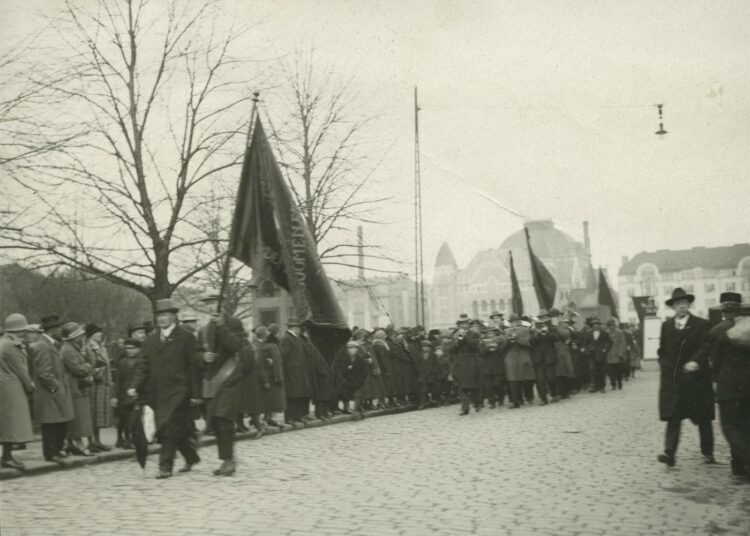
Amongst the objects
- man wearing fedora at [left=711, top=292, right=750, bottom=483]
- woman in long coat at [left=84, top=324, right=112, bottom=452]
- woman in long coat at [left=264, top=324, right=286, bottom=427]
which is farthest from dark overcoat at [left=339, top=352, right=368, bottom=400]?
man wearing fedora at [left=711, top=292, right=750, bottom=483]

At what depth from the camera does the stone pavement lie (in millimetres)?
6602

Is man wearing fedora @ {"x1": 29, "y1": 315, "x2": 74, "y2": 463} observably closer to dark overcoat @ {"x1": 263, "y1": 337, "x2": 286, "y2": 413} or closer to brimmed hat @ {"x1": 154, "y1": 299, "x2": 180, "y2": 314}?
brimmed hat @ {"x1": 154, "y1": 299, "x2": 180, "y2": 314}

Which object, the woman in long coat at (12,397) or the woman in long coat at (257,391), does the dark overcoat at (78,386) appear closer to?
the woman in long coat at (12,397)

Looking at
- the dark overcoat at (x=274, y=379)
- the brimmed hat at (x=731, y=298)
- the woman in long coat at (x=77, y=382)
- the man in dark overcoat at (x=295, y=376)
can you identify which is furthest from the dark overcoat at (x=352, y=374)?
the brimmed hat at (x=731, y=298)

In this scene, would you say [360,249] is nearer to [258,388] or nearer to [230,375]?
[258,388]

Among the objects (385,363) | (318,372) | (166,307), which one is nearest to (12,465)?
(166,307)

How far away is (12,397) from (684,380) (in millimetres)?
7547

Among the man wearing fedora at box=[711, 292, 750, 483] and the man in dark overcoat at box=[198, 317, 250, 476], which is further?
the man in dark overcoat at box=[198, 317, 250, 476]

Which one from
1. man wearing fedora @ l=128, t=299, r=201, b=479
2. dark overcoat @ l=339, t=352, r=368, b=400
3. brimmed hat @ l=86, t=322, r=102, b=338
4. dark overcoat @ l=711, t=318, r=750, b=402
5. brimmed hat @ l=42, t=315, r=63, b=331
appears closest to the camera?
dark overcoat @ l=711, t=318, r=750, b=402

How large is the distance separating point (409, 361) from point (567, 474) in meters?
11.9

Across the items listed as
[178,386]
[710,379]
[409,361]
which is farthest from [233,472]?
[409,361]

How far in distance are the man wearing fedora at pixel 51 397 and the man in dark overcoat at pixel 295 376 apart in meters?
5.09

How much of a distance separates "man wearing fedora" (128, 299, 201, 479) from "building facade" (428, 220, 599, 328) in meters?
107

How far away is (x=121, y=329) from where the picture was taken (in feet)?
195
